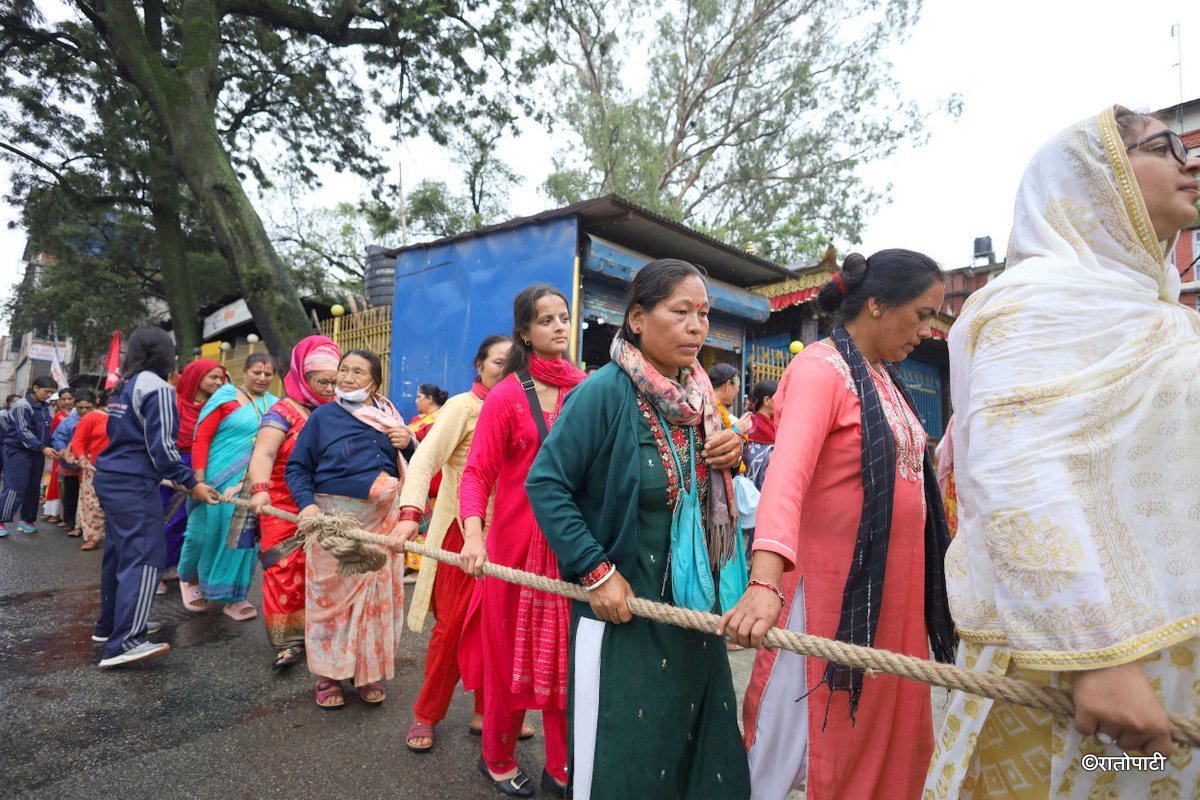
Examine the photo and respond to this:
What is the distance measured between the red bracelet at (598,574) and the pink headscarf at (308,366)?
273cm

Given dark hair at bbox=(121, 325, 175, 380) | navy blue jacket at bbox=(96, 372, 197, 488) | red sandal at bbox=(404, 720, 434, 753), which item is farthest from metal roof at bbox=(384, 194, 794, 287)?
red sandal at bbox=(404, 720, 434, 753)

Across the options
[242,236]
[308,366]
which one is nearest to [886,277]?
[308,366]

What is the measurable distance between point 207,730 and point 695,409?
2724 mm

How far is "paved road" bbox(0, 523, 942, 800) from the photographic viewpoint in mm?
2547

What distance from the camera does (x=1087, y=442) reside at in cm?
111

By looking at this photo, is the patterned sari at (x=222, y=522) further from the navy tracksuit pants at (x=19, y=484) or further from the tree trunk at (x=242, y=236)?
the navy tracksuit pants at (x=19, y=484)

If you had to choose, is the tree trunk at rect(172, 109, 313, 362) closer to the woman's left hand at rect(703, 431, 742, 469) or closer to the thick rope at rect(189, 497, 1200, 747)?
the thick rope at rect(189, 497, 1200, 747)

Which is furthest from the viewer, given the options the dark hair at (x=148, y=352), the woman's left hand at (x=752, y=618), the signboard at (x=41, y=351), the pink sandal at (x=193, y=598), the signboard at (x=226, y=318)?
the signboard at (x=41, y=351)

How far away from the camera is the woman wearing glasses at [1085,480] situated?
1044 mm

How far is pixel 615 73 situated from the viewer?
65.8ft

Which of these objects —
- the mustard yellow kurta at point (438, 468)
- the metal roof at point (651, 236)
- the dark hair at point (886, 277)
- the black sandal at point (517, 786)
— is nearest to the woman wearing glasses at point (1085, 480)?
the dark hair at point (886, 277)

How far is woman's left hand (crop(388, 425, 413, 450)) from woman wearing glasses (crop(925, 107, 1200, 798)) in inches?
108

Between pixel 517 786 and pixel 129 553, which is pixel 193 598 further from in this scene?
pixel 517 786

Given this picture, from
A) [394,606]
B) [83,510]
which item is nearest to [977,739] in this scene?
[394,606]
